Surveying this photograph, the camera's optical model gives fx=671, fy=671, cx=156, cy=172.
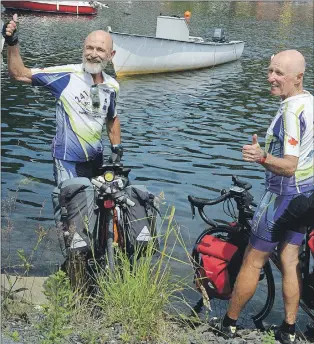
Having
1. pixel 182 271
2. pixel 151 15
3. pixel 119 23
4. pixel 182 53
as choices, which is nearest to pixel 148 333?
pixel 182 271

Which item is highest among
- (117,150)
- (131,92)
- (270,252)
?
(117,150)

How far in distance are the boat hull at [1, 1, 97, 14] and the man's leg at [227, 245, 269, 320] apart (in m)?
47.1

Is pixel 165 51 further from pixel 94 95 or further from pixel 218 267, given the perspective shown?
pixel 218 267

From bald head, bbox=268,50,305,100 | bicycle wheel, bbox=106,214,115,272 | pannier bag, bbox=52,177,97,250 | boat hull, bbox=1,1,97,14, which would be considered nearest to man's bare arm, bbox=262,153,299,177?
bald head, bbox=268,50,305,100

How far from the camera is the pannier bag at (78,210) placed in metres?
5.80

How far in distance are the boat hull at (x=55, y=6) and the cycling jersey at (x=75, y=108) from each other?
1800 inches

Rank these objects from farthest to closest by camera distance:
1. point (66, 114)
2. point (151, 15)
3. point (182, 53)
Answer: point (151, 15) < point (182, 53) < point (66, 114)

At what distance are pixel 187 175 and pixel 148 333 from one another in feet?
24.4

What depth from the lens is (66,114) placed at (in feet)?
20.5

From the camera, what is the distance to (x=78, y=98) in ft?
20.4

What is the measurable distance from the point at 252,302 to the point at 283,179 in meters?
2.05

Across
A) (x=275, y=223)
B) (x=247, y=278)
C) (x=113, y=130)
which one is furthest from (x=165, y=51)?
(x=275, y=223)

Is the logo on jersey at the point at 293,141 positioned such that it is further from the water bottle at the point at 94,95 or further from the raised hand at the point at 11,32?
the raised hand at the point at 11,32

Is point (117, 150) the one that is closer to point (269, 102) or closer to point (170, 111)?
point (170, 111)
